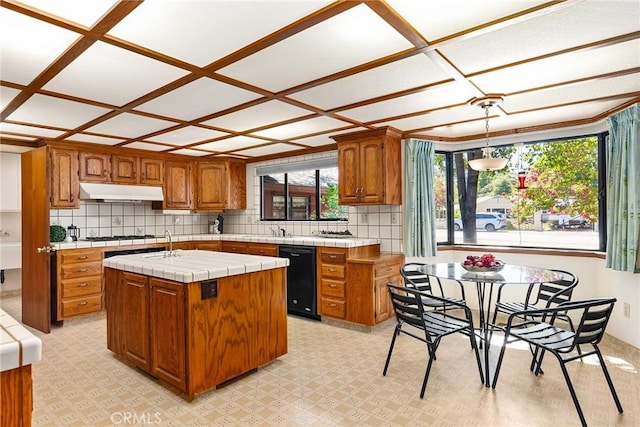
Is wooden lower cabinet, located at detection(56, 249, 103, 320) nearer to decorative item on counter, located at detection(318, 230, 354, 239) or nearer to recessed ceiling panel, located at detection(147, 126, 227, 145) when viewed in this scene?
recessed ceiling panel, located at detection(147, 126, 227, 145)

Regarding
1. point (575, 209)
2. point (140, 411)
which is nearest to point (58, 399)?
point (140, 411)

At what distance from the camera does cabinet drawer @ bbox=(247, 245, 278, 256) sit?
183 inches

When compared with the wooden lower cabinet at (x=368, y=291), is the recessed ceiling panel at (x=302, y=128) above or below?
above

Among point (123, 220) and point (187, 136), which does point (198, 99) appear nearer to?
point (187, 136)

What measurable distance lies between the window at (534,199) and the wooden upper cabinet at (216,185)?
325 cm

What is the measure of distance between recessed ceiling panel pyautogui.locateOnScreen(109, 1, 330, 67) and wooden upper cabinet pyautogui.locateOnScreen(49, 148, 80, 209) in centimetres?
328

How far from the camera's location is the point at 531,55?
7.12ft

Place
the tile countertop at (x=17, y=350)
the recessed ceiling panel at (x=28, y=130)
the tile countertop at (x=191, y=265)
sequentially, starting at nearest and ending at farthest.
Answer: the tile countertop at (x=17, y=350), the tile countertop at (x=191, y=265), the recessed ceiling panel at (x=28, y=130)

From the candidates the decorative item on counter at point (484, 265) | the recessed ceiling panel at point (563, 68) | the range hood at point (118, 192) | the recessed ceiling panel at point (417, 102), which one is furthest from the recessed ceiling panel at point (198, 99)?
the decorative item on counter at point (484, 265)

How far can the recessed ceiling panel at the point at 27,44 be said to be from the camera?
1748mm

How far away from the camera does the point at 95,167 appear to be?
186 inches

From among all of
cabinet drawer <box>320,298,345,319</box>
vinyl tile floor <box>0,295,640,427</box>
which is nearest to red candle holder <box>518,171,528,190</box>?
vinyl tile floor <box>0,295,640,427</box>

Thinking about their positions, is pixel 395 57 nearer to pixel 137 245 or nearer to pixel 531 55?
pixel 531 55

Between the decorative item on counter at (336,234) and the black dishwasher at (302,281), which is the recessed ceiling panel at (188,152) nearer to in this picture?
the black dishwasher at (302,281)
